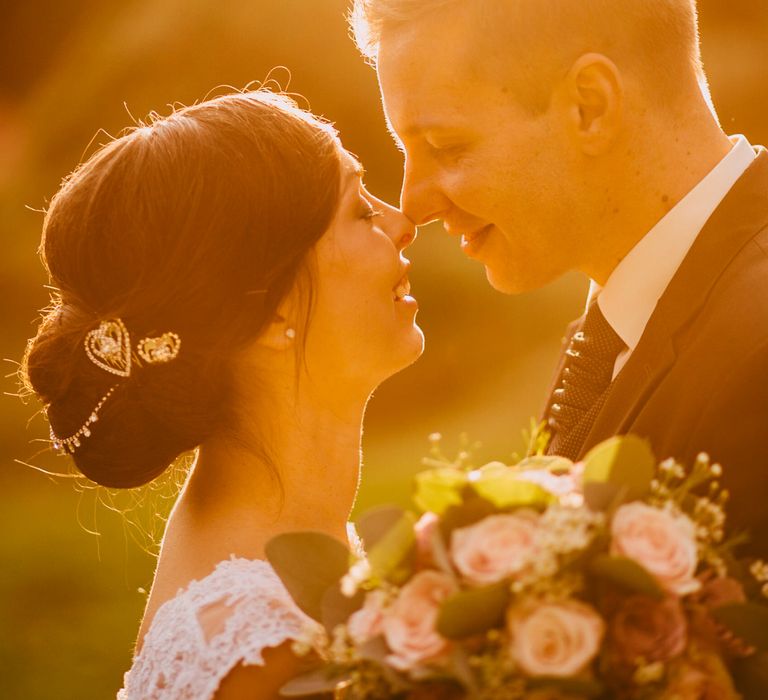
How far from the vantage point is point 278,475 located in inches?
147

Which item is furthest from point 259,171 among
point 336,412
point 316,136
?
point 336,412

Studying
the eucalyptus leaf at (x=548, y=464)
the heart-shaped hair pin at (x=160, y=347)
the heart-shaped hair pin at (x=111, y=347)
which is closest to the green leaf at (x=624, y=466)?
the eucalyptus leaf at (x=548, y=464)

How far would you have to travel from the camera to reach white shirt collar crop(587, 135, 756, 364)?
12.4 feet

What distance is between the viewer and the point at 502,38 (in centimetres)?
404

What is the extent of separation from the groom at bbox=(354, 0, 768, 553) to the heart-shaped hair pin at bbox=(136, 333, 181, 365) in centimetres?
105

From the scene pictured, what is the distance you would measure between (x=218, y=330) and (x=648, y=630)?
1.78 m

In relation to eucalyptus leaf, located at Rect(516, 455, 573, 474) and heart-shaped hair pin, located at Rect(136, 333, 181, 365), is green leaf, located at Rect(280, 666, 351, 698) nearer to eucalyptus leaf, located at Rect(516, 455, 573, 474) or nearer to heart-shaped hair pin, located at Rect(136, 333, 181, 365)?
eucalyptus leaf, located at Rect(516, 455, 573, 474)

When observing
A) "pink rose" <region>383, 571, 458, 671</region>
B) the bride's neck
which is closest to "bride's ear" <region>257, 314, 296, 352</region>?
the bride's neck

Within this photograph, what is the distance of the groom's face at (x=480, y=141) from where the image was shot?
4.04 metres

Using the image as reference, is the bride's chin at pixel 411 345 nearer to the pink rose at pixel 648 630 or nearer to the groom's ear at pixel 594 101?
the groom's ear at pixel 594 101

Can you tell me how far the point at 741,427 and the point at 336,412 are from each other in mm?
1305

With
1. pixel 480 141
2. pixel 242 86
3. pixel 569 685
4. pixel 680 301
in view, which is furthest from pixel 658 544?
pixel 242 86

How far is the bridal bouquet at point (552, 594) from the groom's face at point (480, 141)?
5.27ft

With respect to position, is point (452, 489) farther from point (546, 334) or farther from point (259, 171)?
point (546, 334)
